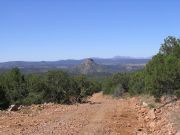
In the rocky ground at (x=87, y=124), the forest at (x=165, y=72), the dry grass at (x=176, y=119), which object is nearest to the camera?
the rocky ground at (x=87, y=124)

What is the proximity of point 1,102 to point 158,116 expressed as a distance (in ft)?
83.6

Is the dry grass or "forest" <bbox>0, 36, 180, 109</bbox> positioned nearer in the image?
the dry grass

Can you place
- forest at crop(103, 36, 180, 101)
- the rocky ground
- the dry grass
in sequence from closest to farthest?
the rocky ground → the dry grass → forest at crop(103, 36, 180, 101)

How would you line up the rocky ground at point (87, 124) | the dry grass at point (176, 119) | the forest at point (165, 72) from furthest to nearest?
the forest at point (165, 72), the dry grass at point (176, 119), the rocky ground at point (87, 124)

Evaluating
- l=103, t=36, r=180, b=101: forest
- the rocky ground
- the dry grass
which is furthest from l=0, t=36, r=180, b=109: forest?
the dry grass

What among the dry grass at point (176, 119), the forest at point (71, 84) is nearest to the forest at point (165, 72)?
the forest at point (71, 84)

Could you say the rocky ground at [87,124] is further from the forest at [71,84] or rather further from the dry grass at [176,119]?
the forest at [71,84]

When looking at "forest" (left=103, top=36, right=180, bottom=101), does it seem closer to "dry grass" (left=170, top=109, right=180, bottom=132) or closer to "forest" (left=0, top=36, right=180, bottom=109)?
"forest" (left=0, top=36, right=180, bottom=109)

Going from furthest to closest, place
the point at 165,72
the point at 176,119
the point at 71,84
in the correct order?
the point at 71,84, the point at 165,72, the point at 176,119

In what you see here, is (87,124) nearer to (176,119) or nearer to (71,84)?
(176,119)

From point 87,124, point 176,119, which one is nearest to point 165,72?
point 176,119

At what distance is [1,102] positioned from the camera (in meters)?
47.8

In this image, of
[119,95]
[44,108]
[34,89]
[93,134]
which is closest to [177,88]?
[44,108]

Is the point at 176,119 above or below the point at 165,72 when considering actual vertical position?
below
